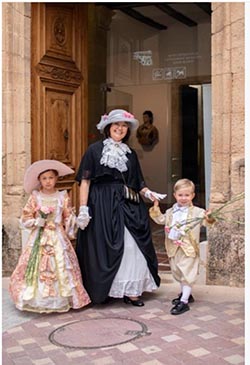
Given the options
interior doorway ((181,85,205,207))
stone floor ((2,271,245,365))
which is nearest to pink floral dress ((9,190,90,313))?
stone floor ((2,271,245,365))

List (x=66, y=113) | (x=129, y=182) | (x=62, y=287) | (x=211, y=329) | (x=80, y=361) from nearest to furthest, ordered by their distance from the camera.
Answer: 1. (x=80, y=361)
2. (x=211, y=329)
3. (x=62, y=287)
4. (x=129, y=182)
5. (x=66, y=113)

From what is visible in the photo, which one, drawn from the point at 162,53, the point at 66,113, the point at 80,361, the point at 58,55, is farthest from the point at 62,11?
the point at 80,361

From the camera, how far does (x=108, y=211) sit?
4285 mm

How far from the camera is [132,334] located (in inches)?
142

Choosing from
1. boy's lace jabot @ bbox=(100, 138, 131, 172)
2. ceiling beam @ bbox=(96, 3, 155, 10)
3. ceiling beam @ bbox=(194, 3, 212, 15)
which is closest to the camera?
boy's lace jabot @ bbox=(100, 138, 131, 172)

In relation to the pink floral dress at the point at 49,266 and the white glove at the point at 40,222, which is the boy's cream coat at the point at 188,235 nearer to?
the pink floral dress at the point at 49,266

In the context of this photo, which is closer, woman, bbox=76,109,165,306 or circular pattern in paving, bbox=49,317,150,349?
circular pattern in paving, bbox=49,317,150,349

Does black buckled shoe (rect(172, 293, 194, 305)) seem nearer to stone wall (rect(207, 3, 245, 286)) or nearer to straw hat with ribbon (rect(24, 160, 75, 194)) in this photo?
stone wall (rect(207, 3, 245, 286))

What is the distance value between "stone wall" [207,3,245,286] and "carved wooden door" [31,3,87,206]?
1.98 m

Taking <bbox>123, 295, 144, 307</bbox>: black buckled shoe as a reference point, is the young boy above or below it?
above

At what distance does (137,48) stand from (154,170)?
209cm

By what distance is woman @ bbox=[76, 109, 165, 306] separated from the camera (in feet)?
13.8

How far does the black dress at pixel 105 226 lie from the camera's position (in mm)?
4211

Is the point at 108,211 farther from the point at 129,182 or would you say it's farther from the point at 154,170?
the point at 154,170
